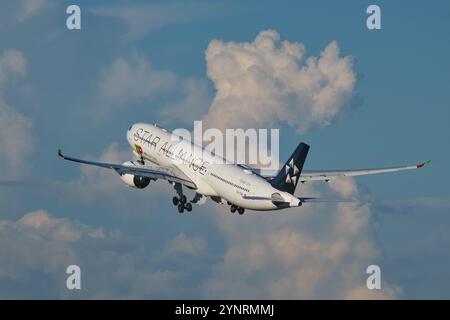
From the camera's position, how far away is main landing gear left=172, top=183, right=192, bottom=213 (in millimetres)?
142750

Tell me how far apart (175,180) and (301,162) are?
18.6 metres

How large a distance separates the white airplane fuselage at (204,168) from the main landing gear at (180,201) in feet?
6.93

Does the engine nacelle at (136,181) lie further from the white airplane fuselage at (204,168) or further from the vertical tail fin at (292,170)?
the vertical tail fin at (292,170)

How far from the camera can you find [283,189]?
12812 cm

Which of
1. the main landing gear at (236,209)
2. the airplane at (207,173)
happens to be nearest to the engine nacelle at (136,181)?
the airplane at (207,173)

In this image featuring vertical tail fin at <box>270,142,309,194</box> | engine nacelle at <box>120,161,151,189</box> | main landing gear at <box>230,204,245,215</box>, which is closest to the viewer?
vertical tail fin at <box>270,142,309,194</box>

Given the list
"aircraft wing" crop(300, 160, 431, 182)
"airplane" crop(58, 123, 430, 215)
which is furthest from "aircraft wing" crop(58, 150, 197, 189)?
"aircraft wing" crop(300, 160, 431, 182)

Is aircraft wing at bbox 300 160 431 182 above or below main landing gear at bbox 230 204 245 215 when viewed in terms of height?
above

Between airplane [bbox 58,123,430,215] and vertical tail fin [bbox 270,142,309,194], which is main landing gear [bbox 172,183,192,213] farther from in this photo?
vertical tail fin [bbox 270,142,309,194]

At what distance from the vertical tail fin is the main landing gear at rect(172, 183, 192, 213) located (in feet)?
55.7

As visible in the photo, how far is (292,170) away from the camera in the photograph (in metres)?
128

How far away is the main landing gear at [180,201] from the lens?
468ft
